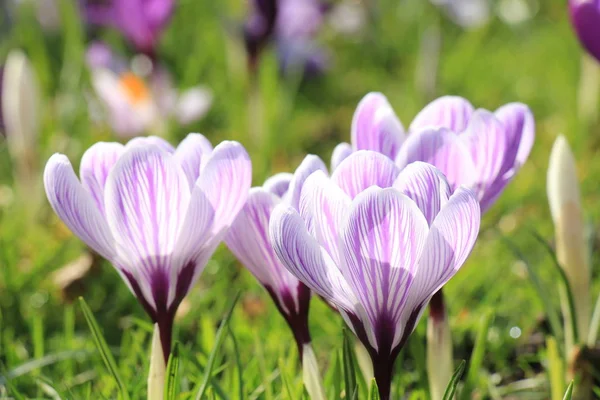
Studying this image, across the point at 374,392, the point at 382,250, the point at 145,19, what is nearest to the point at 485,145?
the point at 382,250

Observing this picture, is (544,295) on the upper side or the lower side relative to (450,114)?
lower

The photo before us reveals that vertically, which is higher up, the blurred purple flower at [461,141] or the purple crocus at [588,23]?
the purple crocus at [588,23]

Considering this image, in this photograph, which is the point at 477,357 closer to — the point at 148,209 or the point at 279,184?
the point at 279,184

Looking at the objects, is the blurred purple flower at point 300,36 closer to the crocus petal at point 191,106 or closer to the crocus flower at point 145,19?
the crocus petal at point 191,106

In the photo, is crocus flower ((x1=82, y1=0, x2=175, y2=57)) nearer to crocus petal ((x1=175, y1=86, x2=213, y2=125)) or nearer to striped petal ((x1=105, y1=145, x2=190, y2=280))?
crocus petal ((x1=175, y1=86, x2=213, y2=125))

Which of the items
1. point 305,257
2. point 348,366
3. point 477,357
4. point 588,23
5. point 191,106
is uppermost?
point 588,23

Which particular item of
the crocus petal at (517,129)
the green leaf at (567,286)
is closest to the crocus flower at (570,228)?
the green leaf at (567,286)

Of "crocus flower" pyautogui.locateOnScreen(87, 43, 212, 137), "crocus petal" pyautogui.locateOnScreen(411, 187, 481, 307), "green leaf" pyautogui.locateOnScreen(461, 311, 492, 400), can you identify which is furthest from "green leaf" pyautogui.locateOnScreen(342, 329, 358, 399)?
"crocus flower" pyautogui.locateOnScreen(87, 43, 212, 137)
